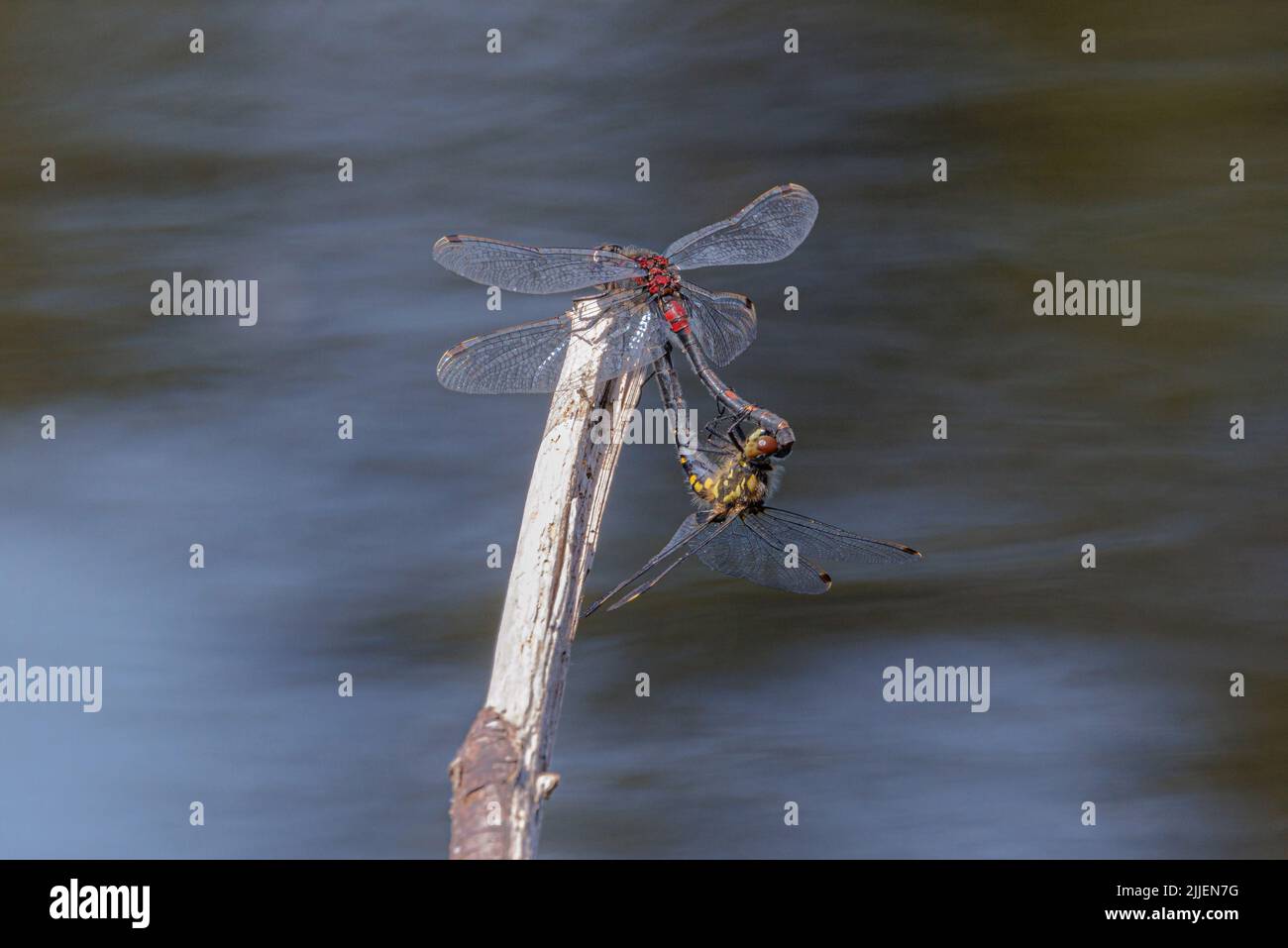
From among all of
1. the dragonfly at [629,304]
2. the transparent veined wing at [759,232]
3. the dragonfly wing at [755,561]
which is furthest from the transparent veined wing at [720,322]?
the dragonfly wing at [755,561]

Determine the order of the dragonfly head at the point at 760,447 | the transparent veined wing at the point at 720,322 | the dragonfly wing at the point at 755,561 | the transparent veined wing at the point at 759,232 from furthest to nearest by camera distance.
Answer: the transparent veined wing at the point at 759,232, the transparent veined wing at the point at 720,322, the dragonfly wing at the point at 755,561, the dragonfly head at the point at 760,447

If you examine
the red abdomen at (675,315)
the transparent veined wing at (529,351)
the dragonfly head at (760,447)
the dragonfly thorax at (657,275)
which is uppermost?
the dragonfly thorax at (657,275)

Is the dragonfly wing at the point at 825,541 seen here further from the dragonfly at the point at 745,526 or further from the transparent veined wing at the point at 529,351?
the transparent veined wing at the point at 529,351

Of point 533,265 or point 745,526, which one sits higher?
point 533,265

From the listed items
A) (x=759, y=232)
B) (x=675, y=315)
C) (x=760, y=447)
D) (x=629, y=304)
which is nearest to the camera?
(x=760, y=447)

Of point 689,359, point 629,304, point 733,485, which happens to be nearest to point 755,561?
point 733,485

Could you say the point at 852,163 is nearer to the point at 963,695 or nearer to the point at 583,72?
the point at 583,72

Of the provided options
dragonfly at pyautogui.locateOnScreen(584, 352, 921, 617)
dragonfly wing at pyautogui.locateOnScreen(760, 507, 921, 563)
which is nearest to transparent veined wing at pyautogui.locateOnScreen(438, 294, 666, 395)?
dragonfly at pyautogui.locateOnScreen(584, 352, 921, 617)

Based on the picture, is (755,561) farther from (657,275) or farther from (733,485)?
(657,275)
